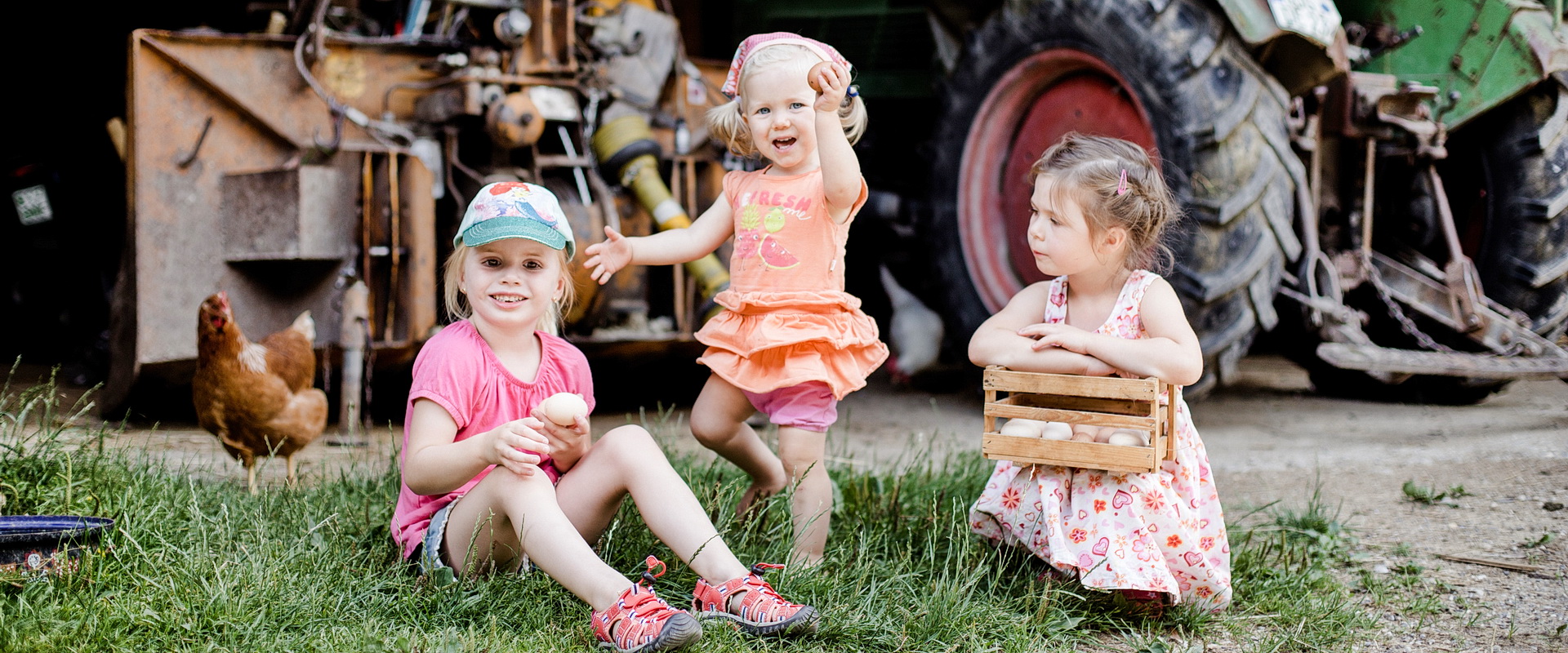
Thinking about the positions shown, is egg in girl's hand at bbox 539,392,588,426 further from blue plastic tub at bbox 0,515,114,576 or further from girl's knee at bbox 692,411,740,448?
blue plastic tub at bbox 0,515,114,576

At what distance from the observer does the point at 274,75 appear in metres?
4.08

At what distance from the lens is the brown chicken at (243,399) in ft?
10.1

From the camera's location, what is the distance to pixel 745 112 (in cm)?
261

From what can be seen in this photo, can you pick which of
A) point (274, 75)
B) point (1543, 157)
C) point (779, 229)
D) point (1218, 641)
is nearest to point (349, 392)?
point (274, 75)

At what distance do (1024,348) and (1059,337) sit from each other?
77mm

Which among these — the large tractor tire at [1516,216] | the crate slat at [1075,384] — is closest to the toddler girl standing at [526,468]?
the crate slat at [1075,384]

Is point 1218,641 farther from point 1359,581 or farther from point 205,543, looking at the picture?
point 205,543

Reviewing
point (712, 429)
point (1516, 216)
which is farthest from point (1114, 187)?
point (1516, 216)

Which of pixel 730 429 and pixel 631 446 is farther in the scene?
pixel 730 429

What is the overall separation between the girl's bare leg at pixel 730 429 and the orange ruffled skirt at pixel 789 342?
5 centimetres

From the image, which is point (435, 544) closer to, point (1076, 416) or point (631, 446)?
point (631, 446)

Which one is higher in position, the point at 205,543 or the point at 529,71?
the point at 529,71

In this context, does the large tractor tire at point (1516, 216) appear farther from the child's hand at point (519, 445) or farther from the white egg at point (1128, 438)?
the child's hand at point (519, 445)

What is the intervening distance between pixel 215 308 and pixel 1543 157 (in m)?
4.52
